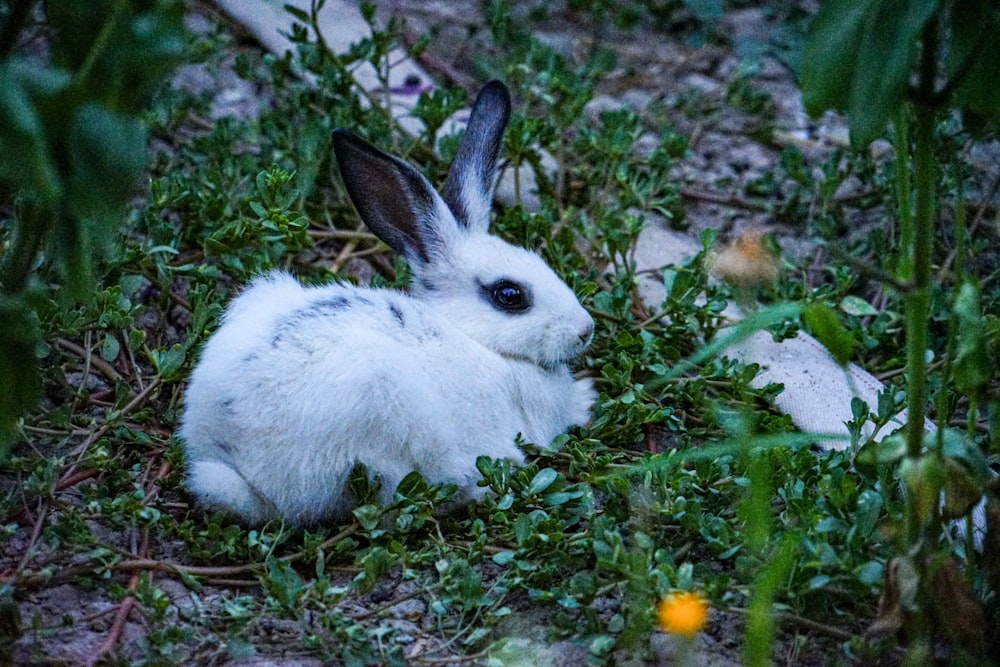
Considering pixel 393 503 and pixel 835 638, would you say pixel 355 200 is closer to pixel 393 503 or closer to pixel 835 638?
Result: pixel 393 503

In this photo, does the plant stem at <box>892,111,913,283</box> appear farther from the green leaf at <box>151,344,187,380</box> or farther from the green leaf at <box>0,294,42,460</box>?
the green leaf at <box>151,344,187,380</box>

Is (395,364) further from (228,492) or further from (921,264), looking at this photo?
(921,264)

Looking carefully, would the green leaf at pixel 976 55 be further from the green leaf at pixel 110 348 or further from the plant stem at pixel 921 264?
the green leaf at pixel 110 348

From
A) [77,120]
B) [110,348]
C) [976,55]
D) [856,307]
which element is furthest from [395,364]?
[856,307]

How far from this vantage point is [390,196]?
3.49 meters

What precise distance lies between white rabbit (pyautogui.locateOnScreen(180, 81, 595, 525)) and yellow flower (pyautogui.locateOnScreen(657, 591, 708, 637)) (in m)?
0.81

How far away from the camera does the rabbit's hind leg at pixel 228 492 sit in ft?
9.45

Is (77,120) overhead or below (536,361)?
overhead

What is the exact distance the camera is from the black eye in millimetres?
3451

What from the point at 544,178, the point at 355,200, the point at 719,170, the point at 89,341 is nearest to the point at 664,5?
the point at 719,170

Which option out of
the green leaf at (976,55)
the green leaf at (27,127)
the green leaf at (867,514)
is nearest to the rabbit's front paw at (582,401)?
the green leaf at (867,514)

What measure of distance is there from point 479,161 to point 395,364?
1009mm

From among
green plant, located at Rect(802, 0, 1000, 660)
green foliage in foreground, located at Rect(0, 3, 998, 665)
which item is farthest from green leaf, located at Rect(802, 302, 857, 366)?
green plant, located at Rect(802, 0, 1000, 660)

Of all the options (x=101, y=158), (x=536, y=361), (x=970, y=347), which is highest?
(x=101, y=158)
